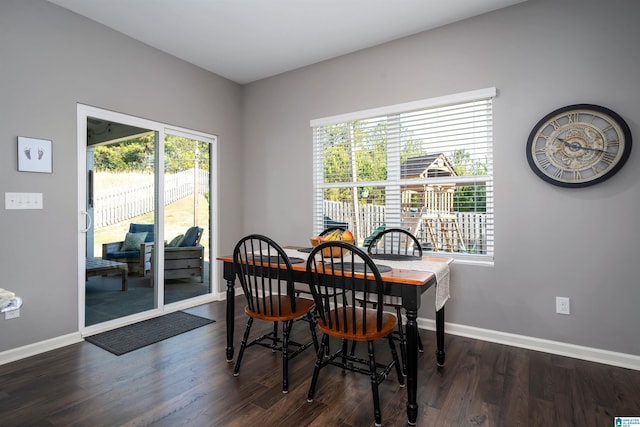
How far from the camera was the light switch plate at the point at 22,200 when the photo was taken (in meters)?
2.52

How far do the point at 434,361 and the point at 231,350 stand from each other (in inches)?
59.4

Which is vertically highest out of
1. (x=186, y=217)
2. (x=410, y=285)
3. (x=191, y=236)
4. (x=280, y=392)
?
(x=186, y=217)

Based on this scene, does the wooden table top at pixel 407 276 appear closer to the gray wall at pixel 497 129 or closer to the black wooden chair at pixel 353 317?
the black wooden chair at pixel 353 317

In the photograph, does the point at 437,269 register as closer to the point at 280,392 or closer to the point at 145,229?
the point at 280,392

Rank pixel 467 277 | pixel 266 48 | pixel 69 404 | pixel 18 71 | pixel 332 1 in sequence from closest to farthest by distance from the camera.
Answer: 1. pixel 69 404
2. pixel 18 71
3. pixel 332 1
4. pixel 467 277
5. pixel 266 48

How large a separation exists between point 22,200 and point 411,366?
304 cm

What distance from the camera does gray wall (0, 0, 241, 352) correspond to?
2.53 metres

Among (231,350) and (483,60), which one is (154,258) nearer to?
(231,350)

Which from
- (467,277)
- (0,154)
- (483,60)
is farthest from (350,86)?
(0,154)

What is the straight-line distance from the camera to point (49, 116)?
2734mm

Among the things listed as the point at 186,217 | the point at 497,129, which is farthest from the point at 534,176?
the point at 186,217

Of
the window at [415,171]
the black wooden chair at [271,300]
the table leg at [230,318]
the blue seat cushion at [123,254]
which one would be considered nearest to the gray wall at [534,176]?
the window at [415,171]

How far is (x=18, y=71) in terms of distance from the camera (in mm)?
2561

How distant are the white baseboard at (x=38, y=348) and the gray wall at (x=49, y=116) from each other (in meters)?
0.03
